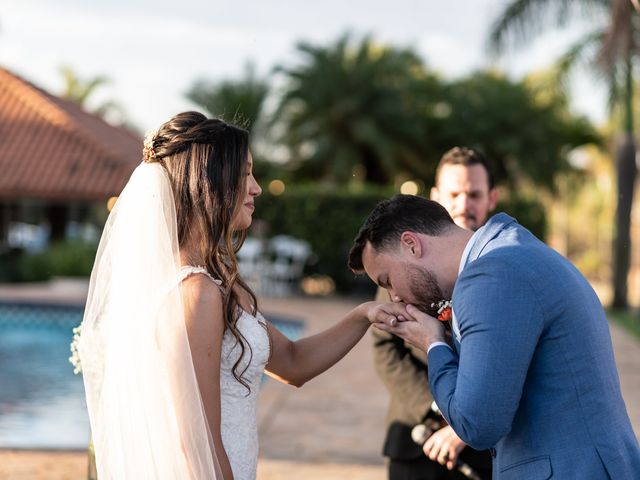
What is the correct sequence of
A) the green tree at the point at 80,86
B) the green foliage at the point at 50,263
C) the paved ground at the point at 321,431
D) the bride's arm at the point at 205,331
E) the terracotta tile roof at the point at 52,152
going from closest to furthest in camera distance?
1. the bride's arm at the point at 205,331
2. the paved ground at the point at 321,431
3. the green foliage at the point at 50,263
4. the terracotta tile roof at the point at 52,152
5. the green tree at the point at 80,86

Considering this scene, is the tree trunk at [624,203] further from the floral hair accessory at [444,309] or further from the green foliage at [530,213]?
the floral hair accessory at [444,309]

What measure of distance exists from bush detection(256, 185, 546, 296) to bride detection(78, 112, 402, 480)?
57.7ft

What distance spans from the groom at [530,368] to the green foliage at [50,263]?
2025cm

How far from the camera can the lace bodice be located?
9.55 ft

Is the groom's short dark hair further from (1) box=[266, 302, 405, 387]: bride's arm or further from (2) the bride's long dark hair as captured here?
(1) box=[266, 302, 405, 387]: bride's arm

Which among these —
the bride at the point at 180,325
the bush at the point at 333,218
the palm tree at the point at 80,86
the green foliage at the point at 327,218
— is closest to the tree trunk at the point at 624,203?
the bush at the point at 333,218

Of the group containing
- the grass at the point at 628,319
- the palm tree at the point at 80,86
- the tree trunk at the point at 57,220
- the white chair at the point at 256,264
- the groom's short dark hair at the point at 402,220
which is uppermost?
the palm tree at the point at 80,86

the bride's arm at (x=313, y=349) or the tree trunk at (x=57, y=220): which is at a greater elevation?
the bride's arm at (x=313, y=349)

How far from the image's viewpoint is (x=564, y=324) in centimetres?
228

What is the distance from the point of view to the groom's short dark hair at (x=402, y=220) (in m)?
2.62

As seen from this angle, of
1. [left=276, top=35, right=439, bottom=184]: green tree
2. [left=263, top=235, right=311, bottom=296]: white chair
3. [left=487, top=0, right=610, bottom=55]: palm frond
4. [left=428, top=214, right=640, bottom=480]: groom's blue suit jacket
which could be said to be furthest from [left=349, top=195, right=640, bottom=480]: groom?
[left=276, top=35, right=439, bottom=184]: green tree

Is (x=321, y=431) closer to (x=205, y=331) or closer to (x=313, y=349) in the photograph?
(x=313, y=349)

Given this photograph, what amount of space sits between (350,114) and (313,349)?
27910 millimetres

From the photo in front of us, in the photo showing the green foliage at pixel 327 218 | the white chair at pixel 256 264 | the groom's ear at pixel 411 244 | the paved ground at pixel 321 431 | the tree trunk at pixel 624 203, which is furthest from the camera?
the white chair at pixel 256 264
